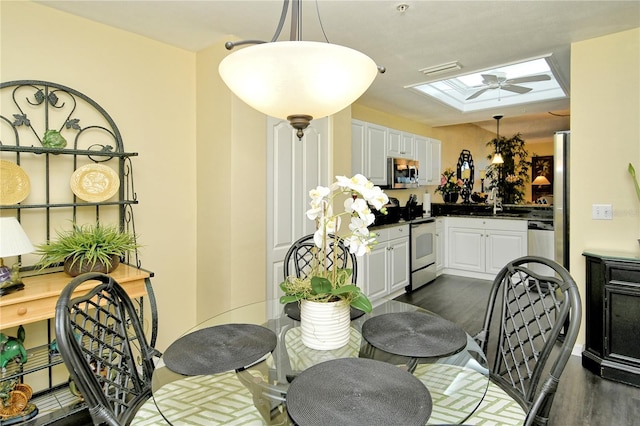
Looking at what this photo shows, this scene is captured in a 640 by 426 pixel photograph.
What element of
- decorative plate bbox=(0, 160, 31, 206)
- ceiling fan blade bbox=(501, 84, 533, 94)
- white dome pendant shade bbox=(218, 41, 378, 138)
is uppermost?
ceiling fan blade bbox=(501, 84, 533, 94)

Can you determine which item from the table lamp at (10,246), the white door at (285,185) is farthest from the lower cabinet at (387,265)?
the table lamp at (10,246)

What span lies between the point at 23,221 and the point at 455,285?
4.73 m

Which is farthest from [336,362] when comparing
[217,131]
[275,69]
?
[217,131]

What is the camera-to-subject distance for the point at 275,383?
1347 millimetres

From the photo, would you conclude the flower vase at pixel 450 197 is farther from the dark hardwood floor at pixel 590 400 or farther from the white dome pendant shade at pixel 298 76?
the white dome pendant shade at pixel 298 76

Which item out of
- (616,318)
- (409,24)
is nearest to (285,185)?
(409,24)

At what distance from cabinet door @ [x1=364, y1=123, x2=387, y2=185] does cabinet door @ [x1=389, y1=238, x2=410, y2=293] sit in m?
0.81

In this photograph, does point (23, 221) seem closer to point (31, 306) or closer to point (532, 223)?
point (31, 306)

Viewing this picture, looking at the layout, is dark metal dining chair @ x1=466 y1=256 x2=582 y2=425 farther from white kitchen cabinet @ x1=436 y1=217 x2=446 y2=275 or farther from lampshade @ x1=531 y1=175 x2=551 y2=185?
lampshade @ x1=531 y1=175 x2=551 y2=185

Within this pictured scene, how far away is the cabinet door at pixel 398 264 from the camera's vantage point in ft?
14.2

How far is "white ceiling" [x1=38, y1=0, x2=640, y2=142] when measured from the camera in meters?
2.23

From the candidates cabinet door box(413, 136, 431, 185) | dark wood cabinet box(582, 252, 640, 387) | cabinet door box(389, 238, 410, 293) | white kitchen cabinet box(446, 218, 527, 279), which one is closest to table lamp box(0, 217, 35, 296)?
cabinet door box(389, 238, 410, 293)

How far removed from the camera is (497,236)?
16.9 ft

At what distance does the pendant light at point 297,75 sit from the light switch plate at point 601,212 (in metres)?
2.42
